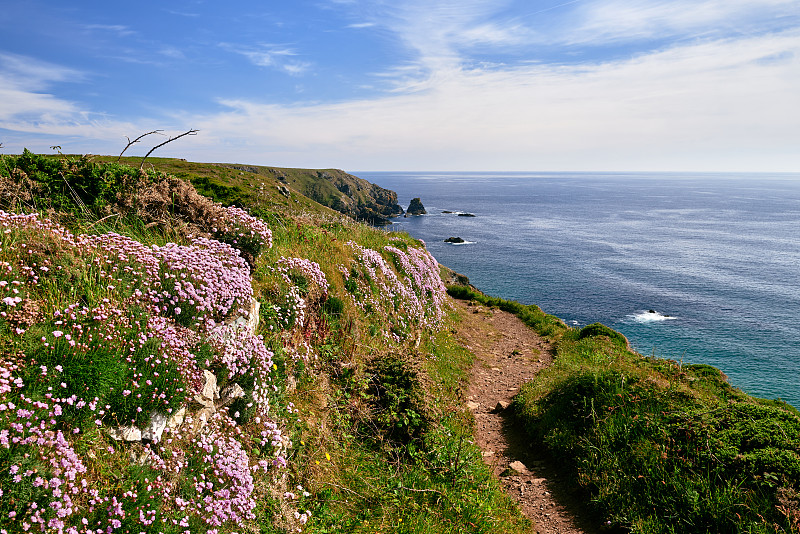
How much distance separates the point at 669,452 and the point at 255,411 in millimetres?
8456

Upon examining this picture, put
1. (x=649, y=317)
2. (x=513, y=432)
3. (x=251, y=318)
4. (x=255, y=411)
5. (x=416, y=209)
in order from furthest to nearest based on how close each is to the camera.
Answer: (x=416, y=209)
(x=649, y=317)
(x=513, y=432)
(x=251, y=318)
(x=255, y=411)

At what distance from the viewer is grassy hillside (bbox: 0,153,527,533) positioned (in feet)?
14.0

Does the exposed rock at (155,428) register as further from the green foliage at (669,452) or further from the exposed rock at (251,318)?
the green foliage at (669,452)

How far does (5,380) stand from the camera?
13.1 feet

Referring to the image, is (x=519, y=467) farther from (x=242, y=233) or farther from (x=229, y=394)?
(x=242, y=233)

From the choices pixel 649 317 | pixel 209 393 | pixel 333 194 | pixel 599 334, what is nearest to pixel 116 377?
pixel 209 393

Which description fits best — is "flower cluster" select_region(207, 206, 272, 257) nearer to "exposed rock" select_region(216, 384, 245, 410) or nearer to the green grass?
the green grass

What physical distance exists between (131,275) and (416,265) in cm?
1538

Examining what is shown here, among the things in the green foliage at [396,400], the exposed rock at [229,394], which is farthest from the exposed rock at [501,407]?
the exposed rock at [229,394]

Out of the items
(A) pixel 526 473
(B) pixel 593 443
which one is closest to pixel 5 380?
(A) pixel 526 473

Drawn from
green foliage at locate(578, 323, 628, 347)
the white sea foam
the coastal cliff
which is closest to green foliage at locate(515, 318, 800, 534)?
green foliage at locate(578, 323, 628, 347)

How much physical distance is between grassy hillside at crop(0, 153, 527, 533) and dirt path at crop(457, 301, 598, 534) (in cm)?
78

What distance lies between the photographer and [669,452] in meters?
8.68

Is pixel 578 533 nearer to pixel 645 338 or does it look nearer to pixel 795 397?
pixel 795 397
